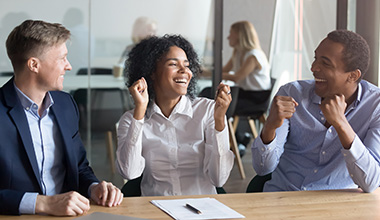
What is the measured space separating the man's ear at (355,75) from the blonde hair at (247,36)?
A: 2.44 metres

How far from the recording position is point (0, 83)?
4.39 meters

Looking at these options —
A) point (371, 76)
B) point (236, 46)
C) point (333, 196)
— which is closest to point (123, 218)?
point (333, 196)

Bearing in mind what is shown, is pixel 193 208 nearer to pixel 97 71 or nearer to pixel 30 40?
pixel 30 40

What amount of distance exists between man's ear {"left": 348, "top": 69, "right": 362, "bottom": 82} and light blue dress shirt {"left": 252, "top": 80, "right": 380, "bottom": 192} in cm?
5

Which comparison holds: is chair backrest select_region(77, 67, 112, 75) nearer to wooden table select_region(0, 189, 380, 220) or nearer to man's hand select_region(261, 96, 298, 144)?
man's hand select_region(261, 96, 298, 144)

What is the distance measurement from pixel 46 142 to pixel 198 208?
733 mm

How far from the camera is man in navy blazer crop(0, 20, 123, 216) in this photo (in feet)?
6.53

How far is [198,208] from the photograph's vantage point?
1833 millimetres

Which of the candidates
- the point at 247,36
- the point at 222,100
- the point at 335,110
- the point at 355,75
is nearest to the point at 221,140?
the point at 222,100

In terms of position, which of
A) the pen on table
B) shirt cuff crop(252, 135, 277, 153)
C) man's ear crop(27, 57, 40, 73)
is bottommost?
the pen on table

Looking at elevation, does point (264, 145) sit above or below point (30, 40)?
below

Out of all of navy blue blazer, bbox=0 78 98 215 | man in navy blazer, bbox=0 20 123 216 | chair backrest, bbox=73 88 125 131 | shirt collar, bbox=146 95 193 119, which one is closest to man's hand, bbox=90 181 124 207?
man in navy blazer, bbox=0 20 123 216

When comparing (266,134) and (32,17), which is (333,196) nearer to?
(266,134)

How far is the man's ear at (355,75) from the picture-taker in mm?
2547
